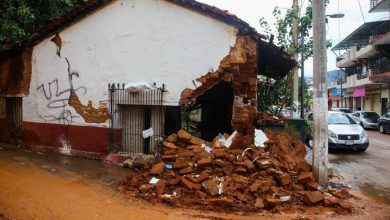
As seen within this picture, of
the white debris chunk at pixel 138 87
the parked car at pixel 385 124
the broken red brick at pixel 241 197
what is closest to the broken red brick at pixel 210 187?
the broken red brick at pixel 241 197

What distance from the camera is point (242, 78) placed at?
8984 mm

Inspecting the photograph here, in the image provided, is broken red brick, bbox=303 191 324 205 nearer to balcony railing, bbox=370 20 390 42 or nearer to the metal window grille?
the metal window grille

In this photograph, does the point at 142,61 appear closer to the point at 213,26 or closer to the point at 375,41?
the point at 213,26

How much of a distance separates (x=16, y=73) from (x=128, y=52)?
452cm

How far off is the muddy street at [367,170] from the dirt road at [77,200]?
1.33 metres

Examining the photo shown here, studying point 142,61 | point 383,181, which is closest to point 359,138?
point 383,181

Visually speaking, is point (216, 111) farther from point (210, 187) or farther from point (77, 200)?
point (77, 200)

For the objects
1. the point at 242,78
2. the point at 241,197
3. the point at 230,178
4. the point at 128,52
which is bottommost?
the point at 241,197

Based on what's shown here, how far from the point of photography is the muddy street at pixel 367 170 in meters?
8.43

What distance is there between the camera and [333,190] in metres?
7.81

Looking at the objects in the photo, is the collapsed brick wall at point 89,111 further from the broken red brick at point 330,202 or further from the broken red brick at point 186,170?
the broken red brick at point 330,202

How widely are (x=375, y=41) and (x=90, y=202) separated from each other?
28.3m

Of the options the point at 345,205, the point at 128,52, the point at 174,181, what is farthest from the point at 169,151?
the point at 345,205

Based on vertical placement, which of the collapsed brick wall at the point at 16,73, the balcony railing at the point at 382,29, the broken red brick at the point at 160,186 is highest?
the balcony railing at the point at 382,29
